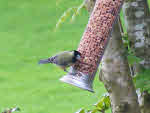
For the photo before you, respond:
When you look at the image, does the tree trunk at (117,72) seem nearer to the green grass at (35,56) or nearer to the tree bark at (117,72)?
the tree bark at (117,72)

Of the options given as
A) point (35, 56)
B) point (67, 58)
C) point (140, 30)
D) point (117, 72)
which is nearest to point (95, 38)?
point (67, 58)

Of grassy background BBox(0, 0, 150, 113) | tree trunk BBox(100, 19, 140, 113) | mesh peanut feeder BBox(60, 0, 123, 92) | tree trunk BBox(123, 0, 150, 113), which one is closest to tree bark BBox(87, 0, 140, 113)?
tree trunk BBox(100, 19, 140, 113)

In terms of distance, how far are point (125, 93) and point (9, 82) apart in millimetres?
6420

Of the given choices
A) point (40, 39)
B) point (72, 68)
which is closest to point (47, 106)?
point (40, 39)

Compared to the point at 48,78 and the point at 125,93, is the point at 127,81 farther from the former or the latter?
the point at 48,78

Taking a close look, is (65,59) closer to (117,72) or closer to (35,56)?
(117,72)

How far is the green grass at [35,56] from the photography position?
8.74 meters

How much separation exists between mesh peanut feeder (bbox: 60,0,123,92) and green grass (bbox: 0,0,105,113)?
16.1 ft

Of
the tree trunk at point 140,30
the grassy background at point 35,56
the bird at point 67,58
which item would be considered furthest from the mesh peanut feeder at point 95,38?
the grassy background at point 35,56

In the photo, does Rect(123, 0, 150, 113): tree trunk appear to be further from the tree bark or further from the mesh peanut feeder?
the mesh peanut feeder

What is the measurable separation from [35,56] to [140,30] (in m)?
6.76

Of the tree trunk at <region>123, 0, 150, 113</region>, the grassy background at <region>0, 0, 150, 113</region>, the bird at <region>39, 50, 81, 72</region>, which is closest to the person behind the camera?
the bird at <region>39, 50, 81, 72</region>

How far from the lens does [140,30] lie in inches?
177

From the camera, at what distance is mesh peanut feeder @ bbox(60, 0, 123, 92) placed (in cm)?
325
